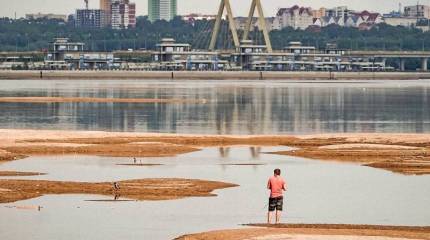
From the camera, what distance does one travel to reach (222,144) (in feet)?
205

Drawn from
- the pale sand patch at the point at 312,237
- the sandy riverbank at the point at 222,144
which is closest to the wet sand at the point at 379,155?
the sandy riverbank at the point at 222,144

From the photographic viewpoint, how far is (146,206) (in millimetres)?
36562

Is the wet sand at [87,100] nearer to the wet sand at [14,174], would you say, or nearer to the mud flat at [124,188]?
the wet sand at [14,174]

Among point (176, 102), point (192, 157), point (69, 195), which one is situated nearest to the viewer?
point (69, 195)

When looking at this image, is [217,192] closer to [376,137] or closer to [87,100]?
[376,137]

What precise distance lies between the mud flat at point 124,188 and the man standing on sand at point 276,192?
5950mm

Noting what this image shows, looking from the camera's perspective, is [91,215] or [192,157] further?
[192,157]

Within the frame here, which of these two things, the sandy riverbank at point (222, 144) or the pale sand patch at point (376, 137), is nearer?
the sandy riverbank at point (222, 144)

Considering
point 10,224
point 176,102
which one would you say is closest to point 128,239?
point 10,224

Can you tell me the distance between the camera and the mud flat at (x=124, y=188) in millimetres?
38844

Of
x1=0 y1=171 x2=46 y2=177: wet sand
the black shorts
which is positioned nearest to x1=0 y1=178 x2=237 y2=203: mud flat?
x1=0 y1=171 x2=46 y2=177: wet sand

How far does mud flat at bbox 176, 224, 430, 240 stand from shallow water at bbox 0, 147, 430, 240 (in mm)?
1069

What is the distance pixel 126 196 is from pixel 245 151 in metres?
19.4

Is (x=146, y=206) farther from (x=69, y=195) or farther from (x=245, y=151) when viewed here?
(x=245, y=151)
